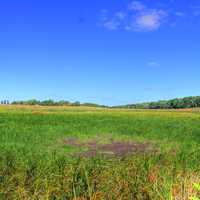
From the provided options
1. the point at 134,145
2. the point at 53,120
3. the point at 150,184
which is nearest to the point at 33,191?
the point at 150,184

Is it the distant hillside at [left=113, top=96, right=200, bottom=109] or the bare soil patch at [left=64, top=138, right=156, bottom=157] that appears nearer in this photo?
the bare soil patch at [left=64, top=138, right=156, bottom=157]

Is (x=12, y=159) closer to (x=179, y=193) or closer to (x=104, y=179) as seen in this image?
(x=104, y=179)

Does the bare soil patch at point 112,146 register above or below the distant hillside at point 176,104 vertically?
below

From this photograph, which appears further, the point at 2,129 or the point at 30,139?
the point at 2,129

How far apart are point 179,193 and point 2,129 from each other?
25.6 metres

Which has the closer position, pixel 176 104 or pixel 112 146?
pixel 112 146

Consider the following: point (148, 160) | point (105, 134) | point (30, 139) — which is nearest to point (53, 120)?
point (105, 134)

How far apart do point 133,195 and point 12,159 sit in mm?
2609

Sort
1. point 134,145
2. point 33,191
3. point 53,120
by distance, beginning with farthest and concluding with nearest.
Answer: point 53,120
point 134,145
point 33,191

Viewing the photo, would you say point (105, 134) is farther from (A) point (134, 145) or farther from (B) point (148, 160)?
(B) point (148, 160)

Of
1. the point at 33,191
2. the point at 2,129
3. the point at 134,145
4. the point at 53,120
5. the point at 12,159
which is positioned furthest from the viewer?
the point at 53,120

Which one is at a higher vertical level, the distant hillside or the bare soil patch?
the distant hillside

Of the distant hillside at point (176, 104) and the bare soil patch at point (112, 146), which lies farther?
the distant hillside at point (176, 104)

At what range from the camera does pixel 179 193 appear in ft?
29.2
